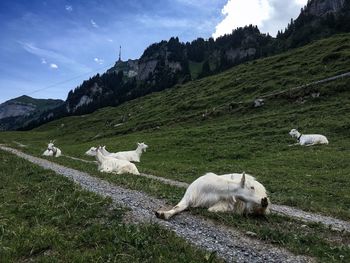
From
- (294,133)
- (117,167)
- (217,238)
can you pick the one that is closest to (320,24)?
(294,133)

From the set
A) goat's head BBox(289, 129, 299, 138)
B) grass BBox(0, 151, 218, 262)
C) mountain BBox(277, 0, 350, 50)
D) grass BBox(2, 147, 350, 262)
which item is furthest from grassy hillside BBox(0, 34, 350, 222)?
mountain BBox(277, 0, 350, 50)

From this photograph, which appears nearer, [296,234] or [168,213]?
[296,234]

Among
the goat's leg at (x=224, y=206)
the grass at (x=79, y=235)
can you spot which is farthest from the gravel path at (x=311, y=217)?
the grass at (x=79, y=235)

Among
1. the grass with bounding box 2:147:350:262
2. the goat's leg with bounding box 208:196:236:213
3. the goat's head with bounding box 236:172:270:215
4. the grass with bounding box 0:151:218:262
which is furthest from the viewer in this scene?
the goat's leg with bounding box 208:196:236:213

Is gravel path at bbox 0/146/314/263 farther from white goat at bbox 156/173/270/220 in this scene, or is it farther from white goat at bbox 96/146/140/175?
white goat at bbox 96/146/140/175

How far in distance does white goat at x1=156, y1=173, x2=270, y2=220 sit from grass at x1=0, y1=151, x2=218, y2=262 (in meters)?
2.07

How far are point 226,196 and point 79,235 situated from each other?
16.1 ft

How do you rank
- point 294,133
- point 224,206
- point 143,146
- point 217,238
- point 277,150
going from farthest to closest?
point 143,146, point 294,133, point 277,150, point 224,206, point 217,238

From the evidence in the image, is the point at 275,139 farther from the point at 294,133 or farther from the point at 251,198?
the point at 251,198

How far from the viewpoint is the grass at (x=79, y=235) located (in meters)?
8.24

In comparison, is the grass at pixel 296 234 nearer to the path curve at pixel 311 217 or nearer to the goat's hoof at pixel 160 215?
the path curve at pixel 311 217

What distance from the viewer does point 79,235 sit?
9.30 m

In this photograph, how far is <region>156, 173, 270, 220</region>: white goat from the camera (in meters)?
11.9

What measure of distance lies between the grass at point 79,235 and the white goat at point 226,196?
6.80ft
